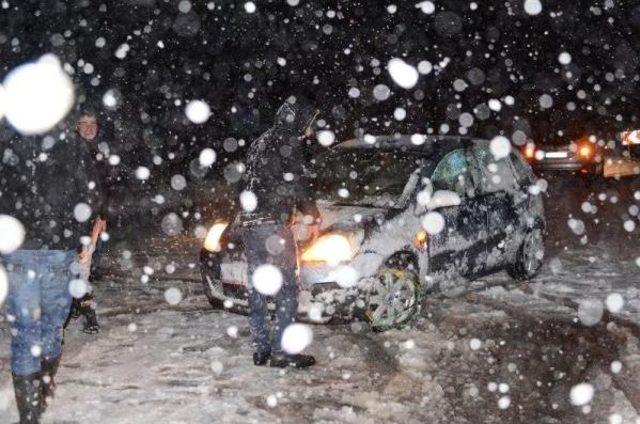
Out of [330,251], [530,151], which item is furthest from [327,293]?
[530,151]

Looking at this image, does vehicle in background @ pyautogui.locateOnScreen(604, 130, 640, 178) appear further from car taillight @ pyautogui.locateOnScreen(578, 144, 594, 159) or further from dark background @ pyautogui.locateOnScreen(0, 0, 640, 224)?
car taillight @ pyautogui.locateOnScreen(578, 144, 594, 159)

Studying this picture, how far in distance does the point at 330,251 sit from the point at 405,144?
169 centimetres

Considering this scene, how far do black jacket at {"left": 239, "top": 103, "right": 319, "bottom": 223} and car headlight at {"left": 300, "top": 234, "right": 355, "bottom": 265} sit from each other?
502 mm

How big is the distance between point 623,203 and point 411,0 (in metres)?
7.51

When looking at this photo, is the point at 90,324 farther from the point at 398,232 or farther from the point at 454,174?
the point at 454,174

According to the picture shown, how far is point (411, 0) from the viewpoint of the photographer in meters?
16.0

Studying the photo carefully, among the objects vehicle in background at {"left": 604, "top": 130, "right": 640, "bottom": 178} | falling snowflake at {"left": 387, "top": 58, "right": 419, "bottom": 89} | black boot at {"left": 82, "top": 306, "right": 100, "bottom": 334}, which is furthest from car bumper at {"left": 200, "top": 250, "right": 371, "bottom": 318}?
falling snowflake at {"left": 387, "top": 58, "right": 419, "bottom": 89}

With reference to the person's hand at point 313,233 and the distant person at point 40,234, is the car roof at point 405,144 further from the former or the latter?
the distant person at point 40,234

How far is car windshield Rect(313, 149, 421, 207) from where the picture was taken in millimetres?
5316

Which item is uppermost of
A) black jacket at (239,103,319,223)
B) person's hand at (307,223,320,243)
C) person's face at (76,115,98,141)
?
person's face at (76,115,98,141)

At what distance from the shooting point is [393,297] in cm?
488

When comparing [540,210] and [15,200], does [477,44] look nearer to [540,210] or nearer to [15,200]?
[540,210]

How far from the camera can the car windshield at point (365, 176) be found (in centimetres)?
532

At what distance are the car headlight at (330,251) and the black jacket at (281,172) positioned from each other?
0.50 metres
